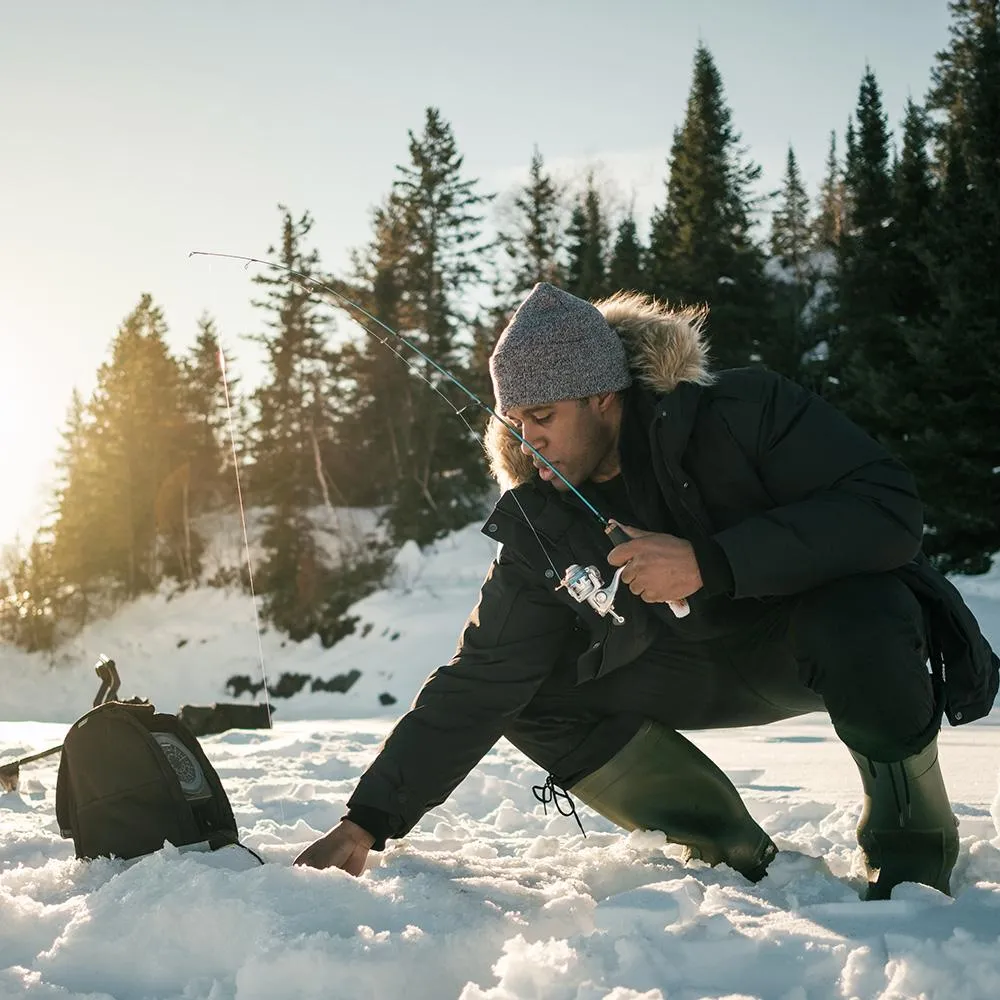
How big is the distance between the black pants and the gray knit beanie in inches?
27.7

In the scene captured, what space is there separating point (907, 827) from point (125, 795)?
6.07 feet

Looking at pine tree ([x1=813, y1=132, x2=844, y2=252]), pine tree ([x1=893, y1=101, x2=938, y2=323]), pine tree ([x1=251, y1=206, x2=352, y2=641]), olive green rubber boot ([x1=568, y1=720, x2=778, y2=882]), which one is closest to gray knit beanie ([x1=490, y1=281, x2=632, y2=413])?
olive green rubber boot ([x1=568, y1=720, x2=778, y2=882])

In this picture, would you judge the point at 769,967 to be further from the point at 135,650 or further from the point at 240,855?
the point at 135,650

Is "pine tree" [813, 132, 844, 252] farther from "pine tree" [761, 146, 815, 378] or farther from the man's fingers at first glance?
the man's fingers


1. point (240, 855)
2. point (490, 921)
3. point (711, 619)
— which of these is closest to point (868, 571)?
point (711, 619)

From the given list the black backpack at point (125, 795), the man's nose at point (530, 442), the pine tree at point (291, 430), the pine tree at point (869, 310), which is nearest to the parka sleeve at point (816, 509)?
the man's nose at point (530, 442)

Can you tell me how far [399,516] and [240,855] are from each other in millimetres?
26129

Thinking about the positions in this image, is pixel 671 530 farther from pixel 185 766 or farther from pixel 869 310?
pixel 869 310

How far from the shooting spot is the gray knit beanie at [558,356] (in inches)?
108

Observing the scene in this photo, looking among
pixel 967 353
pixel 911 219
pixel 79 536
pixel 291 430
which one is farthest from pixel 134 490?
pixel 967 353

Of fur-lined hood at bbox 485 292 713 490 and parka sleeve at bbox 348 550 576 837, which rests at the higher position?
fur-lined hood at bbox 485 292 713 490

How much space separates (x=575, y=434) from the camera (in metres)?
2.82

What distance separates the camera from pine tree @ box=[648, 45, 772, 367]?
2558 cm

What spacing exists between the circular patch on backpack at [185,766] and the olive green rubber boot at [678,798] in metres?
1.00
